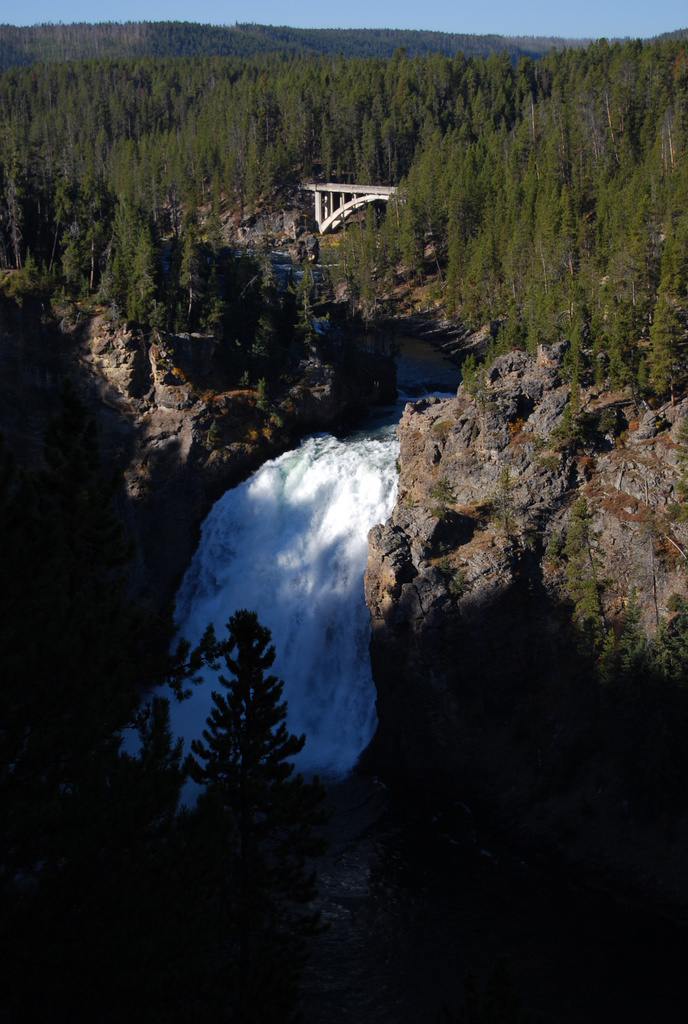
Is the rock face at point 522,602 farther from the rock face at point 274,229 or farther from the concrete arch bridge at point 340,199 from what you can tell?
the concrete arch bridge at point 340,199

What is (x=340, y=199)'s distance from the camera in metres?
132

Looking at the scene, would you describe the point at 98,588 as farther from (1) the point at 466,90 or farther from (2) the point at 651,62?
(1) the point at 466,90

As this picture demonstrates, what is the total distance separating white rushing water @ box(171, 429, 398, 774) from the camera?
46406 millimetres

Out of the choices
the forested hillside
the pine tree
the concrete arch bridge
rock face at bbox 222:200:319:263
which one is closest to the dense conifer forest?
the pine tree

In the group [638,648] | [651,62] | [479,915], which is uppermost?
[651,62]

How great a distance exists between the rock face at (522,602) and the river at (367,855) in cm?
255

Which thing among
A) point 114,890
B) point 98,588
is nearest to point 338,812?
point 98,588

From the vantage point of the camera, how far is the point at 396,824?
39.6m

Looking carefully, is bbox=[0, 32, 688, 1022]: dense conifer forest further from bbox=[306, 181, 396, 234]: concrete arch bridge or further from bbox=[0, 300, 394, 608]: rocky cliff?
bbox=[306, 181, 396, 234]: concrete arch bridge

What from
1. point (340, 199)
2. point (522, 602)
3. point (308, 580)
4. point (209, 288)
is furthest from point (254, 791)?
point (340, 199)

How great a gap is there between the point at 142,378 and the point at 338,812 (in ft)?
113

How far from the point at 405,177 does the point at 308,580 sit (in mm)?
100084

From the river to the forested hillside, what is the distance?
1748 centimetres

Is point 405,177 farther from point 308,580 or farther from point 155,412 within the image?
point 308,580
